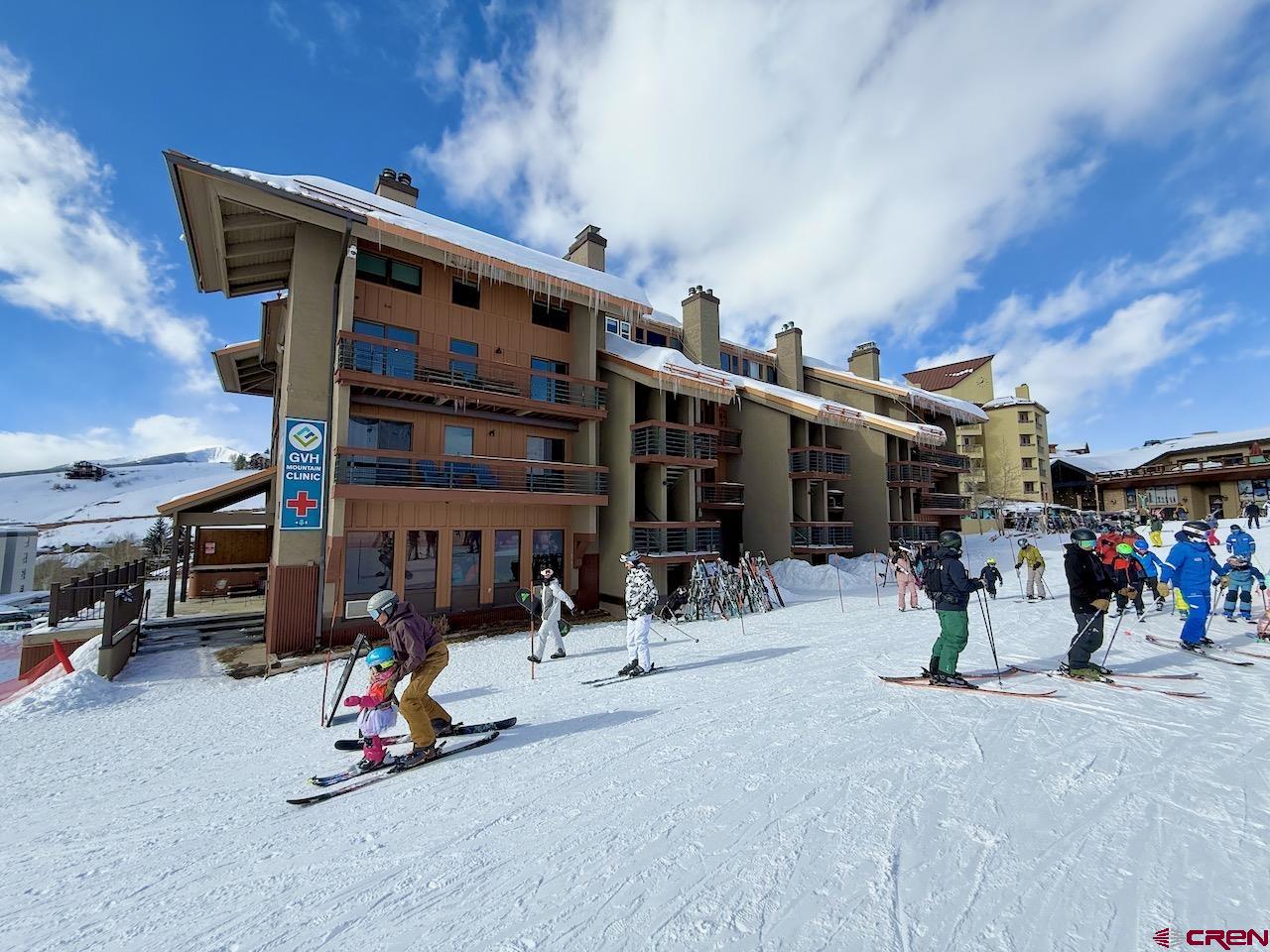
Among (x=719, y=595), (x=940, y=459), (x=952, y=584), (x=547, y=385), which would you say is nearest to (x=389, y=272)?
(x=547, y=385)

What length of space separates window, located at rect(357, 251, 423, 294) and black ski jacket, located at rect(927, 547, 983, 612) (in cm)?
1525

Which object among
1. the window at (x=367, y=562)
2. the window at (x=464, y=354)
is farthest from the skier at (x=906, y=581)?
the window at (x=367, y=562)

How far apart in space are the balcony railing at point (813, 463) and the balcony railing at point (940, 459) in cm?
817

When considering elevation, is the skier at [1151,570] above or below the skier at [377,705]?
above

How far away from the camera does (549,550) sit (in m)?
17.7

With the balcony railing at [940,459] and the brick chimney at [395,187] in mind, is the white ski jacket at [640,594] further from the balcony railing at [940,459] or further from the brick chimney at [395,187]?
the balcony railing at [940,459]

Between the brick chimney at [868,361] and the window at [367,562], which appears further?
the brick chimney at [868,361]

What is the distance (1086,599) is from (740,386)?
16.9 metres

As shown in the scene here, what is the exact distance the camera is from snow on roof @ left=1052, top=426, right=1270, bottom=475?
44.7 metres

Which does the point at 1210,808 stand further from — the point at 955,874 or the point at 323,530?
the point at 323,530

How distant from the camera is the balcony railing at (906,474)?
94.3 ft

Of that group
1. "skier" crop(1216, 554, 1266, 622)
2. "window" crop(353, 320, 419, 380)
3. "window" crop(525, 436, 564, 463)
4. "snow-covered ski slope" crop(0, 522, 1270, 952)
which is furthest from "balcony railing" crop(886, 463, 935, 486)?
"window" crop(353, 320, 419, 380)

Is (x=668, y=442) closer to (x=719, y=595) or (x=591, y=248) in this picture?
(x=719, y=595)

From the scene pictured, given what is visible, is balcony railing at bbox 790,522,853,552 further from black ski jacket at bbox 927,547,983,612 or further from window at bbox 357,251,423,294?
window at bbox 357,251,423,294
